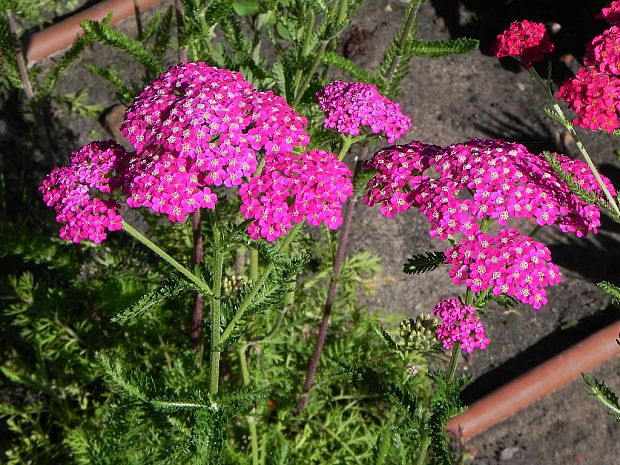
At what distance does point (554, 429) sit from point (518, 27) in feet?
5.47

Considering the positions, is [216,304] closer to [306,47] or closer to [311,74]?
[311,74]

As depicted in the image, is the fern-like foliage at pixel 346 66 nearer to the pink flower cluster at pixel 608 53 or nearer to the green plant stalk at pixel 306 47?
the green plant stalk at pixel 306 47

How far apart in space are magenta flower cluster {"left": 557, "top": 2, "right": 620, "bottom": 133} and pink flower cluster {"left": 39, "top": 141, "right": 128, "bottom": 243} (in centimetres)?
104

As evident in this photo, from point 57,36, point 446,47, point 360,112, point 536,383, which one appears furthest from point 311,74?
point 57,36

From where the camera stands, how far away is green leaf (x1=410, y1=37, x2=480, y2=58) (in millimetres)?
1797

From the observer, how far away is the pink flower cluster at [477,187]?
157cm

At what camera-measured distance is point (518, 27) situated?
1.90 m

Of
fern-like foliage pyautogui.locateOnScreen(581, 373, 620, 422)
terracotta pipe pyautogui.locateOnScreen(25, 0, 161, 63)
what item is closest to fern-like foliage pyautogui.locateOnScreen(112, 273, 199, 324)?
fern-like foliage pyautogui.locateOnScreen(581, 373, 620, 422)

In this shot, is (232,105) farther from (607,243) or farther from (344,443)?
(607,243)

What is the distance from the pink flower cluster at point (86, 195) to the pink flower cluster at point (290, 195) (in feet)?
0.97

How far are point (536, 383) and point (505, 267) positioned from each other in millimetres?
1464

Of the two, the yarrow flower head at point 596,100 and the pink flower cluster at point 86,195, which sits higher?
the yarrow flower head at point 596,100

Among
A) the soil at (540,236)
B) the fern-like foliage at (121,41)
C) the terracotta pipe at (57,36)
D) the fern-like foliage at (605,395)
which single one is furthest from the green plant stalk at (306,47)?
the terracotta pipe at (57,36)

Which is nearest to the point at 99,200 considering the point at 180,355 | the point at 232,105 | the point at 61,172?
the point at 61,172
